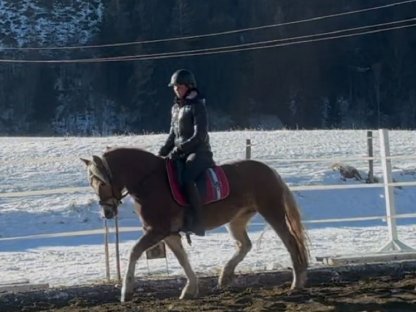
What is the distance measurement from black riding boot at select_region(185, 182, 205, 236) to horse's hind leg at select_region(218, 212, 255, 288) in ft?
2.38

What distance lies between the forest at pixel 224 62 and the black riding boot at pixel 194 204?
52.9 metres

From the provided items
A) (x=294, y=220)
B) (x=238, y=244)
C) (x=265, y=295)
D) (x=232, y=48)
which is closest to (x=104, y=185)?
(x=238, y=244)

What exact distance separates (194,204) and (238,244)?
993mm

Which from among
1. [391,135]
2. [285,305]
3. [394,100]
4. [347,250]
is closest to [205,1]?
[394,100]

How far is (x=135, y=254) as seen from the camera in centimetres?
757

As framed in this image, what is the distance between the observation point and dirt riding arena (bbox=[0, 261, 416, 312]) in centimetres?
693

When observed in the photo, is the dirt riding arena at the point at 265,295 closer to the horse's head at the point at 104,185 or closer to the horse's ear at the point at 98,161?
the horse's head at the point at 104,185

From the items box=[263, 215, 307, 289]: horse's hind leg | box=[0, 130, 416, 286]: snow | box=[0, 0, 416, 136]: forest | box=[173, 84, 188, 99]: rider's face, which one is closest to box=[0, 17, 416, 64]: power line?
box=[0, 0, 416, 136]: forest

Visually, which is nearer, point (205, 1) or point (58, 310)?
point (58, 310)

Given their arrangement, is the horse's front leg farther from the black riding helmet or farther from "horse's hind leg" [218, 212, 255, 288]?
the black riding helmet

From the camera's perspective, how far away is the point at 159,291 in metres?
8.18

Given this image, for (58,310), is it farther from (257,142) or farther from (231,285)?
(257,142)

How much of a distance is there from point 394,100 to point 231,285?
56009mm

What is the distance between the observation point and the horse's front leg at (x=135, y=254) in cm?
757
